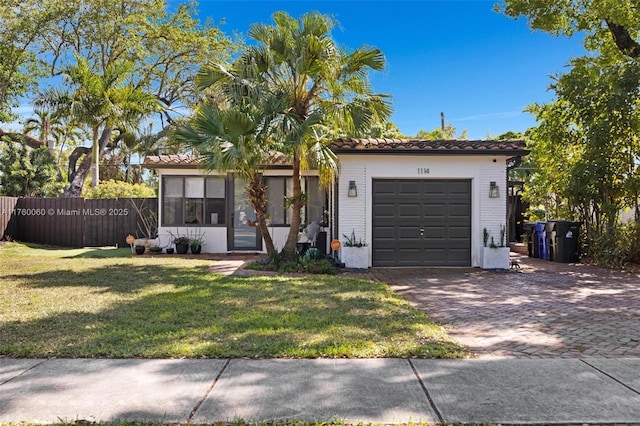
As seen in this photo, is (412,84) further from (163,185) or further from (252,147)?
(252,147)

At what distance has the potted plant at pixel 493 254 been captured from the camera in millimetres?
11484

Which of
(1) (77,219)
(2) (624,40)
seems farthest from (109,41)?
(2) (624,40)

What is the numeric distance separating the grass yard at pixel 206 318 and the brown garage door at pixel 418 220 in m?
2.52

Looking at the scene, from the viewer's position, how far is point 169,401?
3504 millimetres

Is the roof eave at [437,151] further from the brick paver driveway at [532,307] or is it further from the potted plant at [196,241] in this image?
the potted plant at [196,241]

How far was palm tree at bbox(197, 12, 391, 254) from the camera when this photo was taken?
10.2m

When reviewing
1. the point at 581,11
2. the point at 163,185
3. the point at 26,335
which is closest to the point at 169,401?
the point at 26,335

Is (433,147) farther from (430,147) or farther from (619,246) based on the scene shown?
(619,246)

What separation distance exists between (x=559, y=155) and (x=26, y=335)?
14349mm

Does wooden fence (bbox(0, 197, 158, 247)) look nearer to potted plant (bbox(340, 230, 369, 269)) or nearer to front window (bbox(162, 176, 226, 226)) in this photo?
front window (bbox(162, 176, 226, 226))

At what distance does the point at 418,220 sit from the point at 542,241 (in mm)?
5191

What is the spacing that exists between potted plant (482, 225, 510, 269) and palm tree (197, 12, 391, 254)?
404 cm

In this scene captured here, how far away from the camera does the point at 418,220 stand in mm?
11750

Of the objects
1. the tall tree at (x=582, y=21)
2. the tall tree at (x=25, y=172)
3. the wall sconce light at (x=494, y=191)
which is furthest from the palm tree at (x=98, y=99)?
the wall sconce light at (x=494, y=191)
